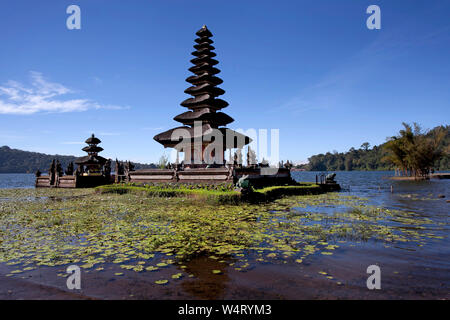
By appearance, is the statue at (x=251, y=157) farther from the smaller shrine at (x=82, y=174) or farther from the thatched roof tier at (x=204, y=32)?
the smaller shrine at (x=82, y=174)

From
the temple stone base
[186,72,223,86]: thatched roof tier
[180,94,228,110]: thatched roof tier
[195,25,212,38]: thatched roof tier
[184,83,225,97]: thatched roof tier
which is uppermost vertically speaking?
[195,25,212,38]: thatched roof tier

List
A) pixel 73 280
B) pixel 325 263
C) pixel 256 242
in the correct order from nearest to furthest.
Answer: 1. pixel 73 280
2. pixel 325 263
3. pixel 256 242

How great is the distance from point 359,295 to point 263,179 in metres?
20.3

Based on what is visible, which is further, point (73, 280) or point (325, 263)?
point (325, 263)

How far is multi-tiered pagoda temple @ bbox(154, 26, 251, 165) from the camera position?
3009 centimetres

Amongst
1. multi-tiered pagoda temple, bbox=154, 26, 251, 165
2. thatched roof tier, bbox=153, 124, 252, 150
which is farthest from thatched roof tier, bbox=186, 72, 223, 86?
thatched roof tier, bbox=153, 124, 252, 150

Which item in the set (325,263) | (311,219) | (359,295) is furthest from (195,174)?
(359,295)

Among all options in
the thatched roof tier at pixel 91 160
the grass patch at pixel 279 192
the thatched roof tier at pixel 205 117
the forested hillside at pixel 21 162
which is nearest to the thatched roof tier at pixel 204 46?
the thatched roof tier at pixel 205 117

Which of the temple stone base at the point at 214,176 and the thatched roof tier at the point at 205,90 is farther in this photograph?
the thatched roof tier at the point at 205,90

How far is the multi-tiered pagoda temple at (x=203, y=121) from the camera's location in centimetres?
3009

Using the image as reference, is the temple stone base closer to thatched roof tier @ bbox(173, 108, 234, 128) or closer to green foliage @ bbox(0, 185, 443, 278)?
thatched roof tier @ bbox(173, 108, 234, 128)

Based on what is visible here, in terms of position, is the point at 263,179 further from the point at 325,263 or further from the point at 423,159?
the point at 423,159

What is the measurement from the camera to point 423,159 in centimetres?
5016

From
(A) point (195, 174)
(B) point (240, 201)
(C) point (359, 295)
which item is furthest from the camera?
(A) point (195, 174)
